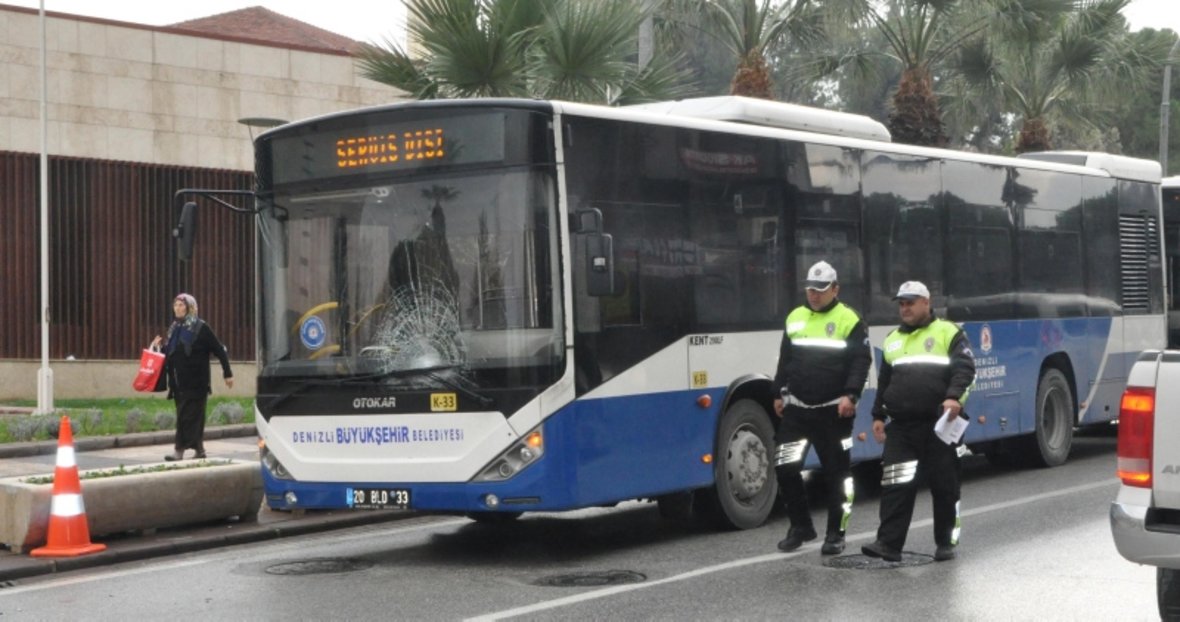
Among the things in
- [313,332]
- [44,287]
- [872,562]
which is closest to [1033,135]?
[44,287]

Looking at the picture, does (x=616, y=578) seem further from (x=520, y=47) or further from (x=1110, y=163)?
(x=1110, y=163)

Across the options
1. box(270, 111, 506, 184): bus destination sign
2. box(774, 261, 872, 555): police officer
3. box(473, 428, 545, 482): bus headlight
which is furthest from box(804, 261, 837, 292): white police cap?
box(270, 111, 506, 184): bus destination sign

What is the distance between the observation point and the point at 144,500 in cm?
1228

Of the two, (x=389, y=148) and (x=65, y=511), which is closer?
(x=389, y=148)

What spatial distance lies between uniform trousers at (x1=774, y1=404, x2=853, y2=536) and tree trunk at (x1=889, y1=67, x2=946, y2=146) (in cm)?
1594

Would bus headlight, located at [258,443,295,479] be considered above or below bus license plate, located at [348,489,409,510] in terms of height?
above

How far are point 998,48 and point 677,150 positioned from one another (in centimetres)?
1524

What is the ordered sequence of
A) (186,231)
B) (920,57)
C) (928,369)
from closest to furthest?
(928,369) → (186,231) → (920,57)

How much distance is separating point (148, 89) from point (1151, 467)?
2350cm

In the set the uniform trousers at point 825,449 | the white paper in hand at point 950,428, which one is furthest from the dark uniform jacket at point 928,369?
the uniform trousers at point 825,449

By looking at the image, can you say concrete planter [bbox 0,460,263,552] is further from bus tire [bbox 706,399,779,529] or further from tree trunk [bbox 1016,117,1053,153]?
tree trunk [bbox 1016,117,1053,153]

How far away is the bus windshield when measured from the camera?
1073cm

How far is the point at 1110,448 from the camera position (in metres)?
19.3

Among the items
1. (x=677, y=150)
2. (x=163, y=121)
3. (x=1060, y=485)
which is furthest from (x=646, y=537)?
(x=163, y=121)
